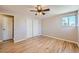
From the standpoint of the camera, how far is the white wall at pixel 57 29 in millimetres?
1631

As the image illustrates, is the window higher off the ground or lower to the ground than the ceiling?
lower

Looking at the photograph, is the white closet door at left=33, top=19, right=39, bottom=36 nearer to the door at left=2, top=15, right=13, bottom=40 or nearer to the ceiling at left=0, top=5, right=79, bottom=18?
the ceiling at left=0, top=5, right=79, bottom=18

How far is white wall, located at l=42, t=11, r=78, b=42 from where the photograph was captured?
163cm

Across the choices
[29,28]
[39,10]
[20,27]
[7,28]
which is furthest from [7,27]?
[39,10]

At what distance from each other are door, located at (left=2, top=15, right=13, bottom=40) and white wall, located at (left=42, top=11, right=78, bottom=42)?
64cm

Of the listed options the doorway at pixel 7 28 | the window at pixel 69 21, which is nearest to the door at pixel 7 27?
the doorway at pixel 7 28

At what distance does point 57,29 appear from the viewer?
1.76 meters

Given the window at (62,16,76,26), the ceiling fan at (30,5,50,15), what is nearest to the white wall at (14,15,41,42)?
the ceiling fan at (30,5,50,15)

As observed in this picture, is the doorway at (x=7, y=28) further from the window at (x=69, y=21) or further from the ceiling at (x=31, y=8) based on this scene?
the window at (x=69, y=21)

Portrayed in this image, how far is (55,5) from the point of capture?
4.73 feet

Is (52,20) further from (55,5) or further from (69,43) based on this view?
(69,43)

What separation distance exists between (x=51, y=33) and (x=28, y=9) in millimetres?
646

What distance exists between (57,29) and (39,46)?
493 mm
